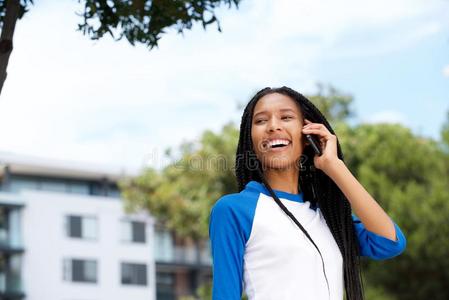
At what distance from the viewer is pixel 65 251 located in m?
42.3

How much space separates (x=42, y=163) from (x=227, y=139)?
20.3 metres

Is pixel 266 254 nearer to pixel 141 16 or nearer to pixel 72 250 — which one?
pixel 141 16

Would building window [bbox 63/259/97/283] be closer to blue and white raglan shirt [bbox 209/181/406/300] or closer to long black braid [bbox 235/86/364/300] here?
long black braid [bbox 235/86/364/300]

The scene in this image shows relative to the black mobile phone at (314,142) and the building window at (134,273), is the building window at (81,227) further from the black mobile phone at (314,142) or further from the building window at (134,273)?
the black mobile phone at (314,142)

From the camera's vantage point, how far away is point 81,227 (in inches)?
1711

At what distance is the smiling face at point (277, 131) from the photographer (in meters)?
3.24

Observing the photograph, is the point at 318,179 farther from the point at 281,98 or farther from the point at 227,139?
the point at 227,139

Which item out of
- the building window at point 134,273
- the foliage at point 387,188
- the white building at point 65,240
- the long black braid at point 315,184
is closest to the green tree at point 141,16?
the long black braid at point 315,184

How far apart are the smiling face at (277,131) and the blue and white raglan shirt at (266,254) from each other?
146 millimetres

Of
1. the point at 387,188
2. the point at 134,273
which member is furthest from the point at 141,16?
the point at 134,273

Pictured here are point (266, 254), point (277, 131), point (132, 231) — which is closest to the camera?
point (266, 254)

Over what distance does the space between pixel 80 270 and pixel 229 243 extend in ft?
132

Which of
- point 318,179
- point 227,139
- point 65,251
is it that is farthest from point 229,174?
point 318,179

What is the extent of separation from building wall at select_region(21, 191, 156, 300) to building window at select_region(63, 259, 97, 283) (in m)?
0.19
